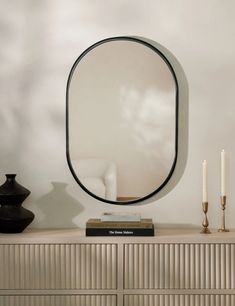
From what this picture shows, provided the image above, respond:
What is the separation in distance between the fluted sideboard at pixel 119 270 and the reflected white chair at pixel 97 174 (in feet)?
1.03

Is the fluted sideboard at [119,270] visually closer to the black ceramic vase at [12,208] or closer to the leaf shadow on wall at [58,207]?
the black ceramic vase at [12,208]

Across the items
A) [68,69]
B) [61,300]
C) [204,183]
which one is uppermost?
[68,69]

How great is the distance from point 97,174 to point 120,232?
0.36 m

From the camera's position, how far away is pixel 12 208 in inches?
86.0

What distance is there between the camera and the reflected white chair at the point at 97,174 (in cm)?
235

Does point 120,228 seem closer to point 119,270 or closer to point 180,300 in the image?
point 119,270

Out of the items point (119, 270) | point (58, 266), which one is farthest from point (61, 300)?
point (119, 270)

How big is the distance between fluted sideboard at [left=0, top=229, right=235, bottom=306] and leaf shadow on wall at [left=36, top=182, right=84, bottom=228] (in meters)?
0.26

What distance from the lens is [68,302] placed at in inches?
83.2

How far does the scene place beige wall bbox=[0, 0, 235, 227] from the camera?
2.34 meters

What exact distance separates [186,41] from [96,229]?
0.95m

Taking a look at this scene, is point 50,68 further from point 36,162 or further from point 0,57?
point 36,162

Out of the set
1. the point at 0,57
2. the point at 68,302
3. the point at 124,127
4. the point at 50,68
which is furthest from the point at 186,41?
the point at 68,302

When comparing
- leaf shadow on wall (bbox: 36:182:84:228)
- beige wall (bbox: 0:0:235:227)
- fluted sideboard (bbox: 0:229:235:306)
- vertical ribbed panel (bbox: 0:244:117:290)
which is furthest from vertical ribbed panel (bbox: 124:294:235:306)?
leaf shadow on wall (bbox: 36:182:84:228)
